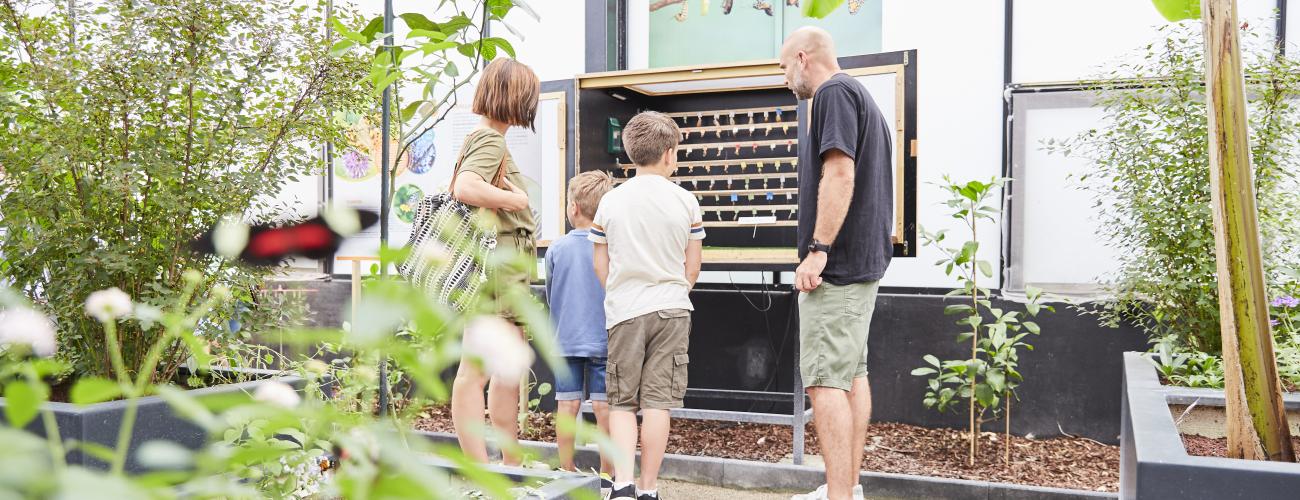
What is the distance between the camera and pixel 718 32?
19.2 ft

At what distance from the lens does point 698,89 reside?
5285mm

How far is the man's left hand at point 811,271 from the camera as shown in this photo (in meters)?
3.12

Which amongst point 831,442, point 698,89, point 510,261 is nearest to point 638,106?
point 698,89

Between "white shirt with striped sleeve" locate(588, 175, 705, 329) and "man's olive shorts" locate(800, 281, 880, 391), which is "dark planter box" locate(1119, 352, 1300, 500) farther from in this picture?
"white shirt with striped sleeve" locate(588, 175, 705, 329)

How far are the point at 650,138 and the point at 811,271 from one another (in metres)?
0.72

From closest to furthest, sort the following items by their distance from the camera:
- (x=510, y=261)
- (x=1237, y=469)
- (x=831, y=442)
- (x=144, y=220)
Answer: (x=510, y=261)
(x=1237, y=469)
(x=144, y=220)
(x=831, y=442)

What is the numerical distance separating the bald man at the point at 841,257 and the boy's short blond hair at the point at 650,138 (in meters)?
0.48

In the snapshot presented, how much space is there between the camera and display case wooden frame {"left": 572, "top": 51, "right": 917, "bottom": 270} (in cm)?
419

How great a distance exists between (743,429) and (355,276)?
2.10 m

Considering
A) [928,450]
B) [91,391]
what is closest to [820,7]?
[91,391]

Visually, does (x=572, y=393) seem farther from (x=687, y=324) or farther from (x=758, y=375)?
(x=758, y=375)

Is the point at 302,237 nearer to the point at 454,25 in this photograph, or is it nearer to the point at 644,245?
the point at 454,25

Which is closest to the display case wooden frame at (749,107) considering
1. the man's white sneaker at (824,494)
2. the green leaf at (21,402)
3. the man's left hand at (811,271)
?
the man's left hand at (811,271)

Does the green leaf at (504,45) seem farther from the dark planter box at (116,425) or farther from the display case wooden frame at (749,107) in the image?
the display case wooden frame at (749,107)
